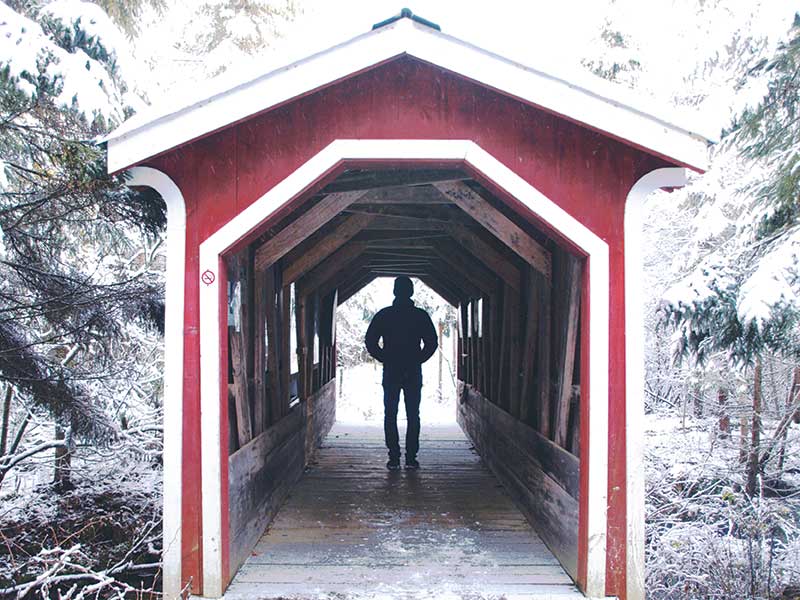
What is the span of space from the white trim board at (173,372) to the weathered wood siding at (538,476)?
2215 mm

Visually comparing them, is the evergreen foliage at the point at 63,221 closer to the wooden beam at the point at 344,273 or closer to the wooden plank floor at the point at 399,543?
the wooden plank floor at the point at 399,543

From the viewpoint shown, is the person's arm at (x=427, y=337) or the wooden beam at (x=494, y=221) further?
the person's arm at (x=427, y=337)

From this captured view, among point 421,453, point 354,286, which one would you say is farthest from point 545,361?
point 354,286

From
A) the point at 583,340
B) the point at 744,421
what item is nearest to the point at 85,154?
the point at 583,340

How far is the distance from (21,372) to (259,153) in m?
2.40

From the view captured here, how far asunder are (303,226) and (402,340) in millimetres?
2553

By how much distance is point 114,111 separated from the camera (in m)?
3.91

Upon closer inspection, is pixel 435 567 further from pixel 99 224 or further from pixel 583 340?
pixel 99 224

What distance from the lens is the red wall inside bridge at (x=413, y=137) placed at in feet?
12.3

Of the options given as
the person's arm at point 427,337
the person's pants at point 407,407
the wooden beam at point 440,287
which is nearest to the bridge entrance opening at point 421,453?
the person's pants at point 407,407

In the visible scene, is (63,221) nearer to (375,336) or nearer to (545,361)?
(375,336)

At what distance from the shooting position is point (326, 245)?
5.95 metres

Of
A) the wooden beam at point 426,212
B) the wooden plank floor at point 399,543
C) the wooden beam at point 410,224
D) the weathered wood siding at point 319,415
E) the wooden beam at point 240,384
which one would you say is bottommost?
the wooden plank floor at point 399,543

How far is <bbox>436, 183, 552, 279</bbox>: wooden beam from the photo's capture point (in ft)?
14.8
